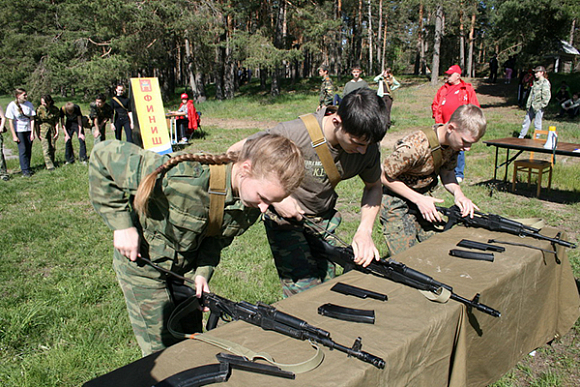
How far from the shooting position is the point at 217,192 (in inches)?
79.5

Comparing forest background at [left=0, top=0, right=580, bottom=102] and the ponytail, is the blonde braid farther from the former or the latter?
forest background at [left=0, top=0, right=580, bottom=102]

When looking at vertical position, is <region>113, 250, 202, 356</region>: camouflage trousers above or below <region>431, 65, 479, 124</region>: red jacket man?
below

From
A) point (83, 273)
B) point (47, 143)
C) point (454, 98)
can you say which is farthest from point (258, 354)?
point (47, 143)

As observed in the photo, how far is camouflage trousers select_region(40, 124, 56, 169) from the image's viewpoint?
9.75 metres

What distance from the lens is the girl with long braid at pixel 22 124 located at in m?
9.04

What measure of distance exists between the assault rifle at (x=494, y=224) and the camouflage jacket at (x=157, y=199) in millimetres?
1891

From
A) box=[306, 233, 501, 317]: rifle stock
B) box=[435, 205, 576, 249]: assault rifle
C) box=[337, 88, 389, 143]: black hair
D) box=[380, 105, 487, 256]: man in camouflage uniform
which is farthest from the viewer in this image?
box=[380, 105, 487, 256]: man in camouflage uniform

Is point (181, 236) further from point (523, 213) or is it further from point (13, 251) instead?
point (523, 213)

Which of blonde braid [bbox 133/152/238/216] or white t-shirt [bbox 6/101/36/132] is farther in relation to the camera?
white t-shirt [bbox 6/101/36/132]

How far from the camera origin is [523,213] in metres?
6.43

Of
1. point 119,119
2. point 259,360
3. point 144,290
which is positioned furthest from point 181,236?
point 119,119

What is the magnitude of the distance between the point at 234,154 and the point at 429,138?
185 centimetres

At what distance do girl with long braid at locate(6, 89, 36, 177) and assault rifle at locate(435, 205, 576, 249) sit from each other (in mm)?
9043

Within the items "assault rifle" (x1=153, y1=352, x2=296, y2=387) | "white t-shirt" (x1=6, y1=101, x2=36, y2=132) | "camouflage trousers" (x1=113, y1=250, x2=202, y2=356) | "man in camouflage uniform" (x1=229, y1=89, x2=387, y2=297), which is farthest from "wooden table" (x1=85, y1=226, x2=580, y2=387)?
"white t-shirt" (x1=6, y1=101, x2=36, y2=132)
